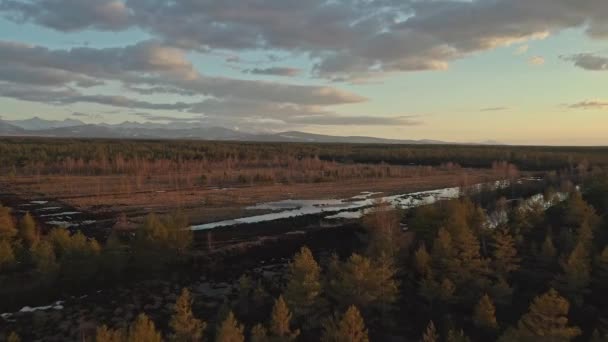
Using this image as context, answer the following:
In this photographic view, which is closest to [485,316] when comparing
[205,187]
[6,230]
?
[6,230]

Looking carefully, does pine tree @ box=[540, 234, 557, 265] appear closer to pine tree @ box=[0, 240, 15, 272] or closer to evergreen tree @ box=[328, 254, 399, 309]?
evergreen tree @ box=[328, 254, 399, 309]

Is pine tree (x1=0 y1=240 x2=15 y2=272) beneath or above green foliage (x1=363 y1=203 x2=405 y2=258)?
beneath

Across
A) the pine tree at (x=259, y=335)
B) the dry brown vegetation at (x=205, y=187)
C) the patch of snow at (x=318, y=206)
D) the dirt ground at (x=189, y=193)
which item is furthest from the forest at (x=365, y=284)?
the dry brown vegetation at (x=205, y=187)

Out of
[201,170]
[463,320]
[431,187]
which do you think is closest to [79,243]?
[463,320]

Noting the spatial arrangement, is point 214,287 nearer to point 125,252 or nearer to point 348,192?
point 125,252

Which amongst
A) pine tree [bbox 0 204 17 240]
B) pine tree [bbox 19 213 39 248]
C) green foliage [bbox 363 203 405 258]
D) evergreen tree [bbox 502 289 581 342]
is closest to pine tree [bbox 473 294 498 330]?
evergreen tree [bbox 502 289 581 342]

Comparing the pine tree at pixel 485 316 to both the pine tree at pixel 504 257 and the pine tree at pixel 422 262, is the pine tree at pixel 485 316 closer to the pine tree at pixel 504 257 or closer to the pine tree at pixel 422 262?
the pine tree at pixel 422 262
